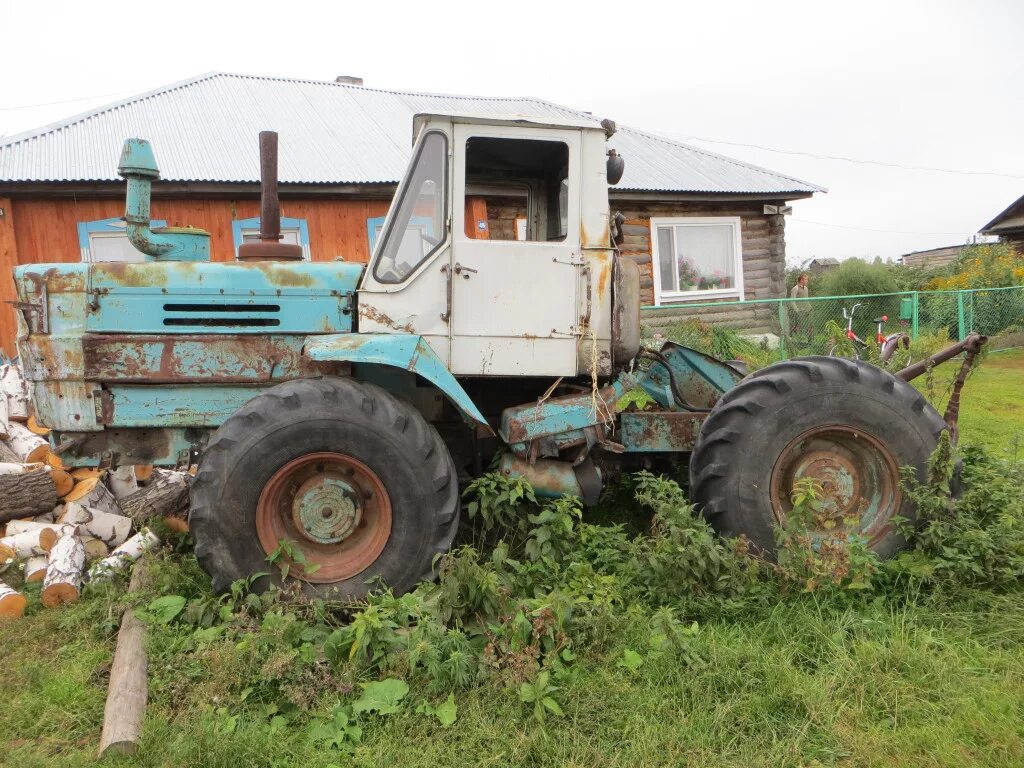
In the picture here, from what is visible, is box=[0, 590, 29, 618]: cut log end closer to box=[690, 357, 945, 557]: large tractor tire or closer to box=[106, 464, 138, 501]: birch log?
box=[106, 464, 138, 501]: birch log

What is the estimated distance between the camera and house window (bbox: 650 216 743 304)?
45.5ft

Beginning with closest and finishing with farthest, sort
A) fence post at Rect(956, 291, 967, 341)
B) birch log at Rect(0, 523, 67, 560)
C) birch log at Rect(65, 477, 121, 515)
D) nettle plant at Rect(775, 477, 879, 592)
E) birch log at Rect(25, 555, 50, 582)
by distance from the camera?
nettle plant at Rect(775, 477, 879, 592) < birch log at Rect(25, 555, 50, 582) < birch log at Rect(0, 523, 67, 560) < birch log at Rect(65, 477, 121, 515) < fence post at Rect(956, 291, 967, 341)

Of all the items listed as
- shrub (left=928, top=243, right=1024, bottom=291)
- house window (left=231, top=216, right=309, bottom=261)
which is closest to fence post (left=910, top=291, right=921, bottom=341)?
shrub (left=928, top=243, right=1024, bottom=291)

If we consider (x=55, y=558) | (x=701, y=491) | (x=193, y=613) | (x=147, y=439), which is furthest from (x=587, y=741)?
(x=55, y=558)

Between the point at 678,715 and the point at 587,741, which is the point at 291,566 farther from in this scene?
the point at 678,715

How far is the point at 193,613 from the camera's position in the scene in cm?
342

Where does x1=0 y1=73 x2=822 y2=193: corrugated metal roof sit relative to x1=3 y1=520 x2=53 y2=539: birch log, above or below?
above

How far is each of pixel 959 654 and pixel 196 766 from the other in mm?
3148

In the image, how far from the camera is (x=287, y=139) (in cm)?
1236

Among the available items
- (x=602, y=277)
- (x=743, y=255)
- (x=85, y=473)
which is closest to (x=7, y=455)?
(x=85, y=473)

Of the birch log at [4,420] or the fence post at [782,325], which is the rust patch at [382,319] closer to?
the birch log at [4,420]

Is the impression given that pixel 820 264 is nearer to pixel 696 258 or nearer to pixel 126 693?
pixel 696 258

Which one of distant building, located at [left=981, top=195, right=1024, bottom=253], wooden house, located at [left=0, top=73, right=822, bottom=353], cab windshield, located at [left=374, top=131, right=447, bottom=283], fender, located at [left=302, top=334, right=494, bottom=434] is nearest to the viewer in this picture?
fender, located at [left=302, top=334, right=494, bottom=434]

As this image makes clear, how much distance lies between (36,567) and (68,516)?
0.58 metres
